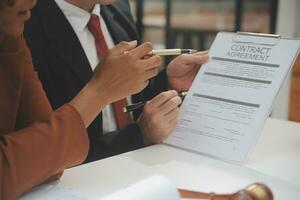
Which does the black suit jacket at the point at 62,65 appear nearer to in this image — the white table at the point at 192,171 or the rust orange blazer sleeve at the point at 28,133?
the white table at the point at 192,171

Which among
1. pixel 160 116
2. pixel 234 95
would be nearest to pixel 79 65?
pixel 160 116

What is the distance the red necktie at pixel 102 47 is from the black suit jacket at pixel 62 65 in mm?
76

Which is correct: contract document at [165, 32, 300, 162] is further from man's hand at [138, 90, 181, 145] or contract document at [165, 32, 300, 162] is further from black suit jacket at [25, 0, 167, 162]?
black suit jacket at [25, 0, 167, 162]

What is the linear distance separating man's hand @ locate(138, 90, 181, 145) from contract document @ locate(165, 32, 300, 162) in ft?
0.06

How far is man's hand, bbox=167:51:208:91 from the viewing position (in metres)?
1.15

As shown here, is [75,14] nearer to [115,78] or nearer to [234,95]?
[115,78]

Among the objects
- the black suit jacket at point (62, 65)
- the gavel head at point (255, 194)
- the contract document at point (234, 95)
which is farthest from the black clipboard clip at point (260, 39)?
the gavel head at point (255, 194)

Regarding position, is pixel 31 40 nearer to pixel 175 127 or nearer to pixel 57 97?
pixel 57 97

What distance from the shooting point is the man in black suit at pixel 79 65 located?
1.17 m

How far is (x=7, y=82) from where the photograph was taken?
2.65 ft

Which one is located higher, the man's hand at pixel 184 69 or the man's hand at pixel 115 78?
the man's hand at pixel 115 78

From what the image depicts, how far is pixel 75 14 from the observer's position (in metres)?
1.26

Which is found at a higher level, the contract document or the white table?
the contract document

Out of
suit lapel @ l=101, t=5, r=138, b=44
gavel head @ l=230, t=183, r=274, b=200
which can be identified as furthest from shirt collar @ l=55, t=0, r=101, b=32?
gavel head @ l=230, t=183, r=274, b=200
